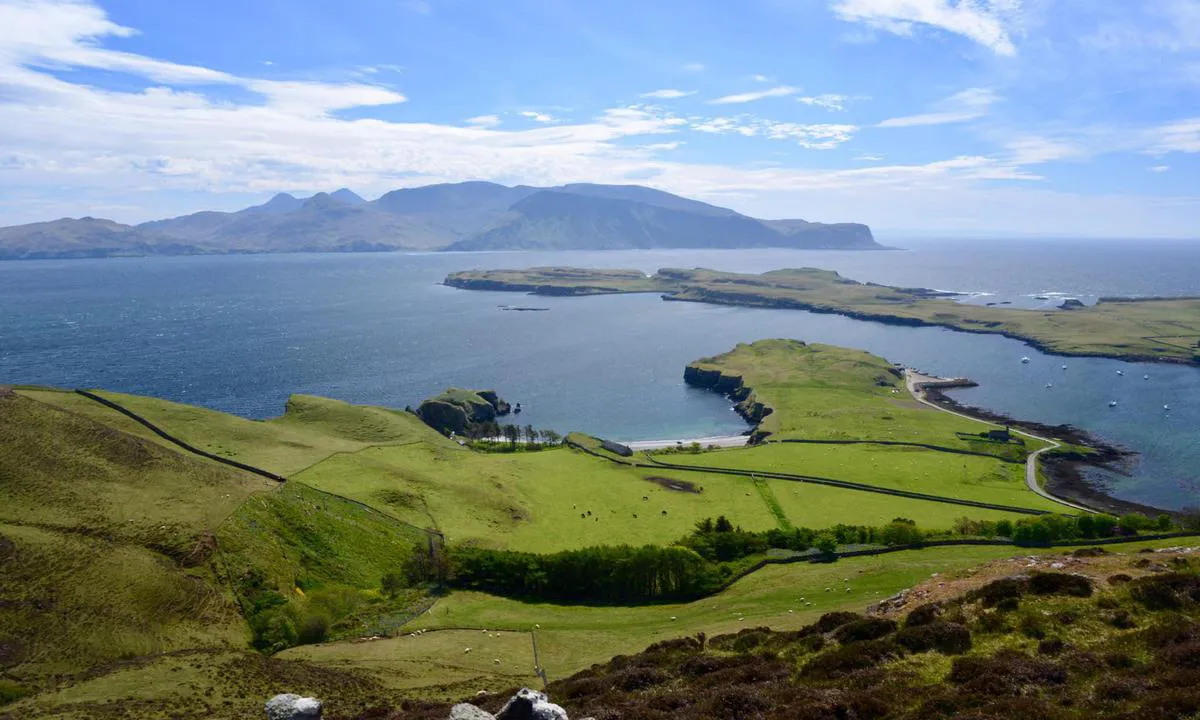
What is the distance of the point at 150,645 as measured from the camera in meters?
42.1

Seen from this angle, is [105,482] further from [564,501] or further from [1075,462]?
[1075,462]

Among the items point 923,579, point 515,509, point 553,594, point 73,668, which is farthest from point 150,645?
point 923,579

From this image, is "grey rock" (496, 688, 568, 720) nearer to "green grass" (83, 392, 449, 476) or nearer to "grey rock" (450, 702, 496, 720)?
"grey rock" (450, 702, 496, 720)

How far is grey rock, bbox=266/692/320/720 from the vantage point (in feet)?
83.6

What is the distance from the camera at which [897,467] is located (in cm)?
9400

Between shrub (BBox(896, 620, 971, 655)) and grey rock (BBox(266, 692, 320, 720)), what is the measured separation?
23.5 meters

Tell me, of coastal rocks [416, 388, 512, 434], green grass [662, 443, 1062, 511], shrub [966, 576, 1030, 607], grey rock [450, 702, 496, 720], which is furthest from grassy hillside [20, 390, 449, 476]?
shrub [966, 576, 1030, 607]

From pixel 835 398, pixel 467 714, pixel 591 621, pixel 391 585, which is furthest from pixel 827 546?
pixel 835 398

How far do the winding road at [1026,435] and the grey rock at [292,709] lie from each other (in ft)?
273

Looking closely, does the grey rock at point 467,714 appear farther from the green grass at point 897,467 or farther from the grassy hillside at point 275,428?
the green grass at point 897,467

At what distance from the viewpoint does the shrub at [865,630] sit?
31.4 meters

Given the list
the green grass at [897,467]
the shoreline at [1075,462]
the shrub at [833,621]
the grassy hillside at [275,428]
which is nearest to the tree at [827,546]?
the shrub at [833,621]

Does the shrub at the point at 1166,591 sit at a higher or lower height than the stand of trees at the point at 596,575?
higher

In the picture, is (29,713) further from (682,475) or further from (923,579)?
(682,475)
